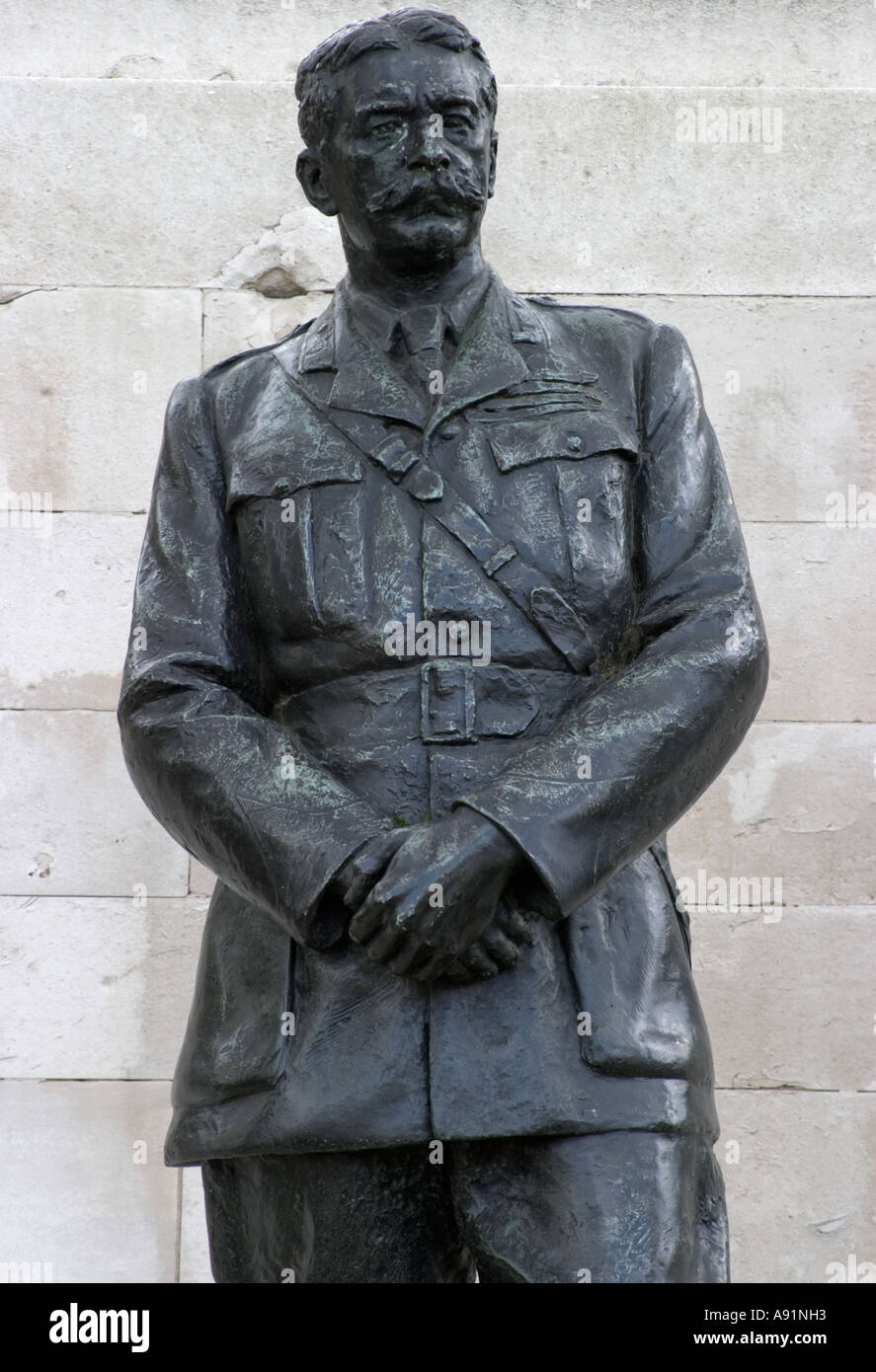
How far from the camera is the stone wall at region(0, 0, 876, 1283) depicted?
586 centimetres

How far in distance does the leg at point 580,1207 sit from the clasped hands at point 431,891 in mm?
303

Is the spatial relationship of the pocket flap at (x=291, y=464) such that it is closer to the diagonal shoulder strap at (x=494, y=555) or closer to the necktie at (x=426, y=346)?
the diagonal shoulder strap at (x=494, y=555)

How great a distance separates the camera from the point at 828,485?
6148 mm

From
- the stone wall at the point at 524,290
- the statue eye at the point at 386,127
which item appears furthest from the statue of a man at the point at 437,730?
the stone wall at the point at 524,290

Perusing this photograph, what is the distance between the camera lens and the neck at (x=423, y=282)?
4086mm

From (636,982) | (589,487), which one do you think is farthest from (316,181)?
(636,982)

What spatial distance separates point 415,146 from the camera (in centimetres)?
389

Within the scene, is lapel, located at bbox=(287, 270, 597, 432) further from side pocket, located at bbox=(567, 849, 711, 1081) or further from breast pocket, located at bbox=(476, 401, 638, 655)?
side pocket, located at bbox=(567, 849, 711, 1081)

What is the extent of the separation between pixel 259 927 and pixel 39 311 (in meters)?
2.84

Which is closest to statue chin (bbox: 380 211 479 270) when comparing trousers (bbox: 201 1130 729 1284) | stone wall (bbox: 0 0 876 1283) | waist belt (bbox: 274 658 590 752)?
waist belt (bbox: 274 658 590 752)
